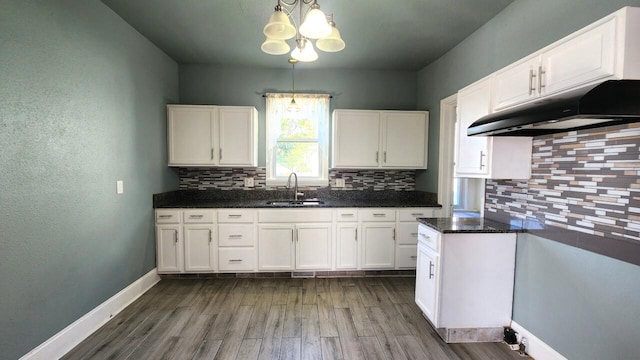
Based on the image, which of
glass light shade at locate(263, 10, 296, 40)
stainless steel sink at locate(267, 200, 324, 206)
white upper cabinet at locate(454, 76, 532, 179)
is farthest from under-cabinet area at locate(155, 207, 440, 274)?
glass light shade at locate(263, 10, 296, 40)

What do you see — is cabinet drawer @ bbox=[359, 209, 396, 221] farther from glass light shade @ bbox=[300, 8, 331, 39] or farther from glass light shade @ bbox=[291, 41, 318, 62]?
glass light shade @ bbox=[300, 8, 331, 39]

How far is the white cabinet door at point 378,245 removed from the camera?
131 inches

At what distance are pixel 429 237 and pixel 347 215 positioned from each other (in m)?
1.21

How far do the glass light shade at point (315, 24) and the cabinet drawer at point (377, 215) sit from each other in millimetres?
2275

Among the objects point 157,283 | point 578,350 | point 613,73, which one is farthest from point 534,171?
point 157,283

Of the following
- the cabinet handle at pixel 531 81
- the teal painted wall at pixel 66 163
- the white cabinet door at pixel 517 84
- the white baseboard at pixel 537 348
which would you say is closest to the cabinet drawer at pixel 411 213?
the white baseboard at pixel 537 348

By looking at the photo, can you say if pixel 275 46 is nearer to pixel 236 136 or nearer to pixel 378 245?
pixel 236 136

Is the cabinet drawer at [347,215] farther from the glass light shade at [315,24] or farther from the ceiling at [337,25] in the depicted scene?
the glass light shade at [315,24]

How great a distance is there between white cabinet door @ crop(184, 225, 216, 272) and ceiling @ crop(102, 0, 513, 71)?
6.90 feet

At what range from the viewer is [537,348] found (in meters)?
1.92

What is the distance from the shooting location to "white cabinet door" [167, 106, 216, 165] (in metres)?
3.38

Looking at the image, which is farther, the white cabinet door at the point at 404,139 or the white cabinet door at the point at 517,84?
the white cabinet door at the point at 404,139

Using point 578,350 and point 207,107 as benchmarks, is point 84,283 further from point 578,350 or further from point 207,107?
point 578,350

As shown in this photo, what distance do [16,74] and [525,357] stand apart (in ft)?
12.5
